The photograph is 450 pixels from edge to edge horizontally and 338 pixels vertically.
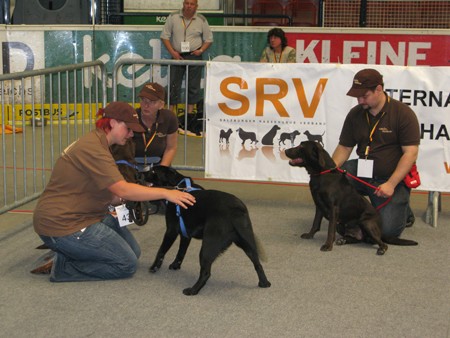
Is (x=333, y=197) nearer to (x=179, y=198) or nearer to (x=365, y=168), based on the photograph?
(x=365, y=168)

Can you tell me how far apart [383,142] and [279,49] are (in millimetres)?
4692

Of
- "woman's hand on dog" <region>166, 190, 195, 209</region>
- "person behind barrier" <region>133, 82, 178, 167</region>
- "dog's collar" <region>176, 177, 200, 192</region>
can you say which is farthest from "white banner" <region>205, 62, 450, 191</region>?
"woman's hand on dog" <region>166, 190, 195, 209</region>

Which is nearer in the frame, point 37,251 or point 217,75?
point 37,251

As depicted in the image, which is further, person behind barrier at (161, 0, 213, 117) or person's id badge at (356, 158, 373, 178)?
person behind barrier at (161, 0, 213, 117)

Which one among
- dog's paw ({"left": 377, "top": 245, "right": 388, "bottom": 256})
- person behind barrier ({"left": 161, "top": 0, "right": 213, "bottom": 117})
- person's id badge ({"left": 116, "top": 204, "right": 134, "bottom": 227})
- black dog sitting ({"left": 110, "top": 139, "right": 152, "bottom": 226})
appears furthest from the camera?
person behind barrier ({"left": 161, "top": 0, "right": 213, "bottom": 117})

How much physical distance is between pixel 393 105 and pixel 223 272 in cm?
194

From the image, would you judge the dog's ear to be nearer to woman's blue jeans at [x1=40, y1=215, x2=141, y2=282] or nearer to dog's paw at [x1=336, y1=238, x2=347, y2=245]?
dog's paw at [x1=336, y1=238, x2=347, y2=245]

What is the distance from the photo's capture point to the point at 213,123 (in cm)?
694

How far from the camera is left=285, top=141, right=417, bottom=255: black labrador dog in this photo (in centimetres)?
566

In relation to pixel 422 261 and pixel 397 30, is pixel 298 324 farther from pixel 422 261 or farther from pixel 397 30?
pixel 397 30

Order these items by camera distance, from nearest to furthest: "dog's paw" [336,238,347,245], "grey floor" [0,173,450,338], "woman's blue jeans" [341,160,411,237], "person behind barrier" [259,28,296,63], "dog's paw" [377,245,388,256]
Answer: "grey floor" [0,173,450,338], "dog's paw" [377,245,388,256], "dog's paw" [336,238,347,245], "woman's blue jeans" [341,160,411,237], "person behind barrier" [259,28,296,63]

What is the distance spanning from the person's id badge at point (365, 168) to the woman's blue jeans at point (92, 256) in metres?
2.02

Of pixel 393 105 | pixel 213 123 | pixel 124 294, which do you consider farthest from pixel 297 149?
pixel 124 294

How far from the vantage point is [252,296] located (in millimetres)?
4691
